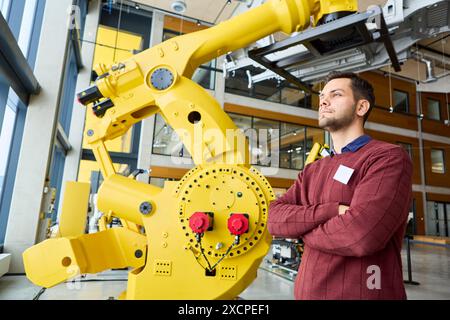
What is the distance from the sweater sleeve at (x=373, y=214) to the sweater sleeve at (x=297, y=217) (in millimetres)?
37

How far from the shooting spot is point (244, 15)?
81.8 inches

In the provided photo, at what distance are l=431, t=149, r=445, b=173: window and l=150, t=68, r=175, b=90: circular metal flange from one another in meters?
17.8

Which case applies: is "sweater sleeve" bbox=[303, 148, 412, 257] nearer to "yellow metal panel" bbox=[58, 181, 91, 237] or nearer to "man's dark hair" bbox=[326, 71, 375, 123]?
"man's dark hair" bbox=[326, 71, 375, 123]

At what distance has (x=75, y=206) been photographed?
417cm

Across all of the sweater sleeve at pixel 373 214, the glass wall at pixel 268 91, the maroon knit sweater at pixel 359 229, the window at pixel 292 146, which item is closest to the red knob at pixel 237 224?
the maroon knit sweater at pixel 359 229

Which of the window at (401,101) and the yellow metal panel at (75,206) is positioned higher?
the window at (401,101)

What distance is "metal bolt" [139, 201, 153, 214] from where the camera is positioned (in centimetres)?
201

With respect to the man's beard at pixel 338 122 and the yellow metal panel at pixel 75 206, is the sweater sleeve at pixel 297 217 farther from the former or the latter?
the yellow metal panel at pixel 75 206

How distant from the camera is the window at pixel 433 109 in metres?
16.3

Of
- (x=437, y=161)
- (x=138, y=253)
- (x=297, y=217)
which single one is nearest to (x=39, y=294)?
(x=138, y=253)

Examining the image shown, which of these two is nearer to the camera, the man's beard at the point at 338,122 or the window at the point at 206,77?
the man's beard at the point at 338,122

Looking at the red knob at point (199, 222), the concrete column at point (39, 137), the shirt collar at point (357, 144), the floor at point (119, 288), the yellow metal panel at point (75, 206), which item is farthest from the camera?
the concrete column at point (39, 137)

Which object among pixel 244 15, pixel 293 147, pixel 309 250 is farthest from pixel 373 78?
pixel 309 250
